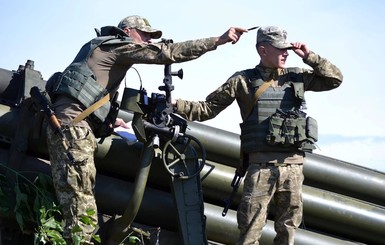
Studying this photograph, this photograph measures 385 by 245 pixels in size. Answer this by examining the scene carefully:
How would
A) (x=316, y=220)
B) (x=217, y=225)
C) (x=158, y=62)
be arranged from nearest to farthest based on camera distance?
(x=158, y=62) → (x=217, y=225) → (x=316, y=220)

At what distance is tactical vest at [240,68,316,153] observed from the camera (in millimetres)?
4922

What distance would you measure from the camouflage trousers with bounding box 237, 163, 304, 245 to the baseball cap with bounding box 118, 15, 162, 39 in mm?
1180

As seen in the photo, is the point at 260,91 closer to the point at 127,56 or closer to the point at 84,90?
the point at 127,56

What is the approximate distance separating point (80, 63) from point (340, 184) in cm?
272

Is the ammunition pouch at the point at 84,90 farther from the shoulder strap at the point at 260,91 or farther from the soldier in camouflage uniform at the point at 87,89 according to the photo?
the shoulder strap at the point at 260,91

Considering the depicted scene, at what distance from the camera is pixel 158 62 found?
4855 mm

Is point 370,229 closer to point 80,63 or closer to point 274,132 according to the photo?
point 274,132

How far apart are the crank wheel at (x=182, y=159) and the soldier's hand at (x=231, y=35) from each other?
799 mm

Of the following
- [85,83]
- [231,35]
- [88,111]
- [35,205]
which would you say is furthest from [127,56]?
[35,205]

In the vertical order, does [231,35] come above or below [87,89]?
above

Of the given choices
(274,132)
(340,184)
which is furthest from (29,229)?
(340,184)

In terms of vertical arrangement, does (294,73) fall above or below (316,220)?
above

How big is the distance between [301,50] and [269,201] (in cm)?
110

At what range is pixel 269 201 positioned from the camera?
16.2 feet
